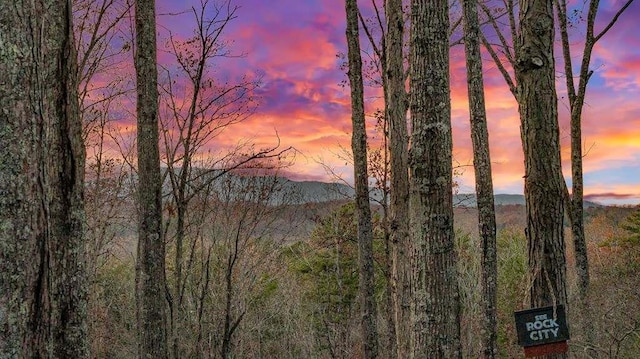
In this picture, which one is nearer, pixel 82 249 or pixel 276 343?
pixel 82 249

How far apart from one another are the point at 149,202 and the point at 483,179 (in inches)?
186

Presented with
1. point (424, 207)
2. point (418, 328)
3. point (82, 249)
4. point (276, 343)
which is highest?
point (424, 207)

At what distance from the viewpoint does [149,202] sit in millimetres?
4980

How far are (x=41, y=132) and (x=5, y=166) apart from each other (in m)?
0.21

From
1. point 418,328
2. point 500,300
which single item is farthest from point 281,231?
point 500,300

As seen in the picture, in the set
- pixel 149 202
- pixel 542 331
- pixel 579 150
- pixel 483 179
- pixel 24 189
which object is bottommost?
pixel 542 331

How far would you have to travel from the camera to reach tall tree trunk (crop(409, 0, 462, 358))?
354cm

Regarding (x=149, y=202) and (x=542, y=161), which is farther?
(x=149, y=202)

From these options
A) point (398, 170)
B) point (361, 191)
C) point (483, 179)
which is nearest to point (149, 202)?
point (398, 170)

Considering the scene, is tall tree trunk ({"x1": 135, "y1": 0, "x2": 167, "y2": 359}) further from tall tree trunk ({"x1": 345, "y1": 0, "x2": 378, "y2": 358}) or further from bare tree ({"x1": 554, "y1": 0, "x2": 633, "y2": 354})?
bare tree ({"x1": 554, "y1": 0, "x2": 633, "y2": 354})

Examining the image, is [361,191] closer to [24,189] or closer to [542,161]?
[542,161]

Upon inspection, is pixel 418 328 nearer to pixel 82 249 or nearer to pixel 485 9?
pixel 82 249

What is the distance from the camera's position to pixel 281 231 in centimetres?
911

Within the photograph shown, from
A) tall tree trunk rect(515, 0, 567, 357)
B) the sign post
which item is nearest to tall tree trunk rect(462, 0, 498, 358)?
tall tree trunk rect(515, 0, 567, 357)
